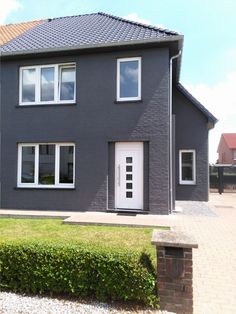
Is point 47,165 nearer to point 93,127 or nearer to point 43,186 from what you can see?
point 43,186

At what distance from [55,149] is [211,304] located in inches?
336

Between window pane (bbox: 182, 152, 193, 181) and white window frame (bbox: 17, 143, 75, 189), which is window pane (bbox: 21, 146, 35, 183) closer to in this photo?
→ white window frame (bbox: 17, 143, 75, 189)

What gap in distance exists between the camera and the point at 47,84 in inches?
460

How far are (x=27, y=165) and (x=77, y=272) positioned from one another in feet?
27.4

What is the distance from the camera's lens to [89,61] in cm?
1116

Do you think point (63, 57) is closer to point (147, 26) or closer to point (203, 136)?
point (147, 26)

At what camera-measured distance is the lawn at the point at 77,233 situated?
21.2 feet

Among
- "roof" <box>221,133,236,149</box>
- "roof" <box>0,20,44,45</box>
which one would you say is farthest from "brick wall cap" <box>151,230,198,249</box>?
"roof" <box>221,133,236,149</box>

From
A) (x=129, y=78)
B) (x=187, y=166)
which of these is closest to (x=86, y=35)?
(x=129, y=78)

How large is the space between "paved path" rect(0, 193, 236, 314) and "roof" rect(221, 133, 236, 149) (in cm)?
3482

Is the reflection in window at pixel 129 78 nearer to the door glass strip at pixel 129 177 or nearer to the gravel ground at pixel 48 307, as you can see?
the door glass strip at pixel 129 177

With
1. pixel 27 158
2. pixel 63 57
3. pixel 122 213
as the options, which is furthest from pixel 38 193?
pixel 63 57

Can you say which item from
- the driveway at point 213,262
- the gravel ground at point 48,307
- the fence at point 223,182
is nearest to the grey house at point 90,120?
the driveway at point 213,262

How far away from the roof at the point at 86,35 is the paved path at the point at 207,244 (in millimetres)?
5958
